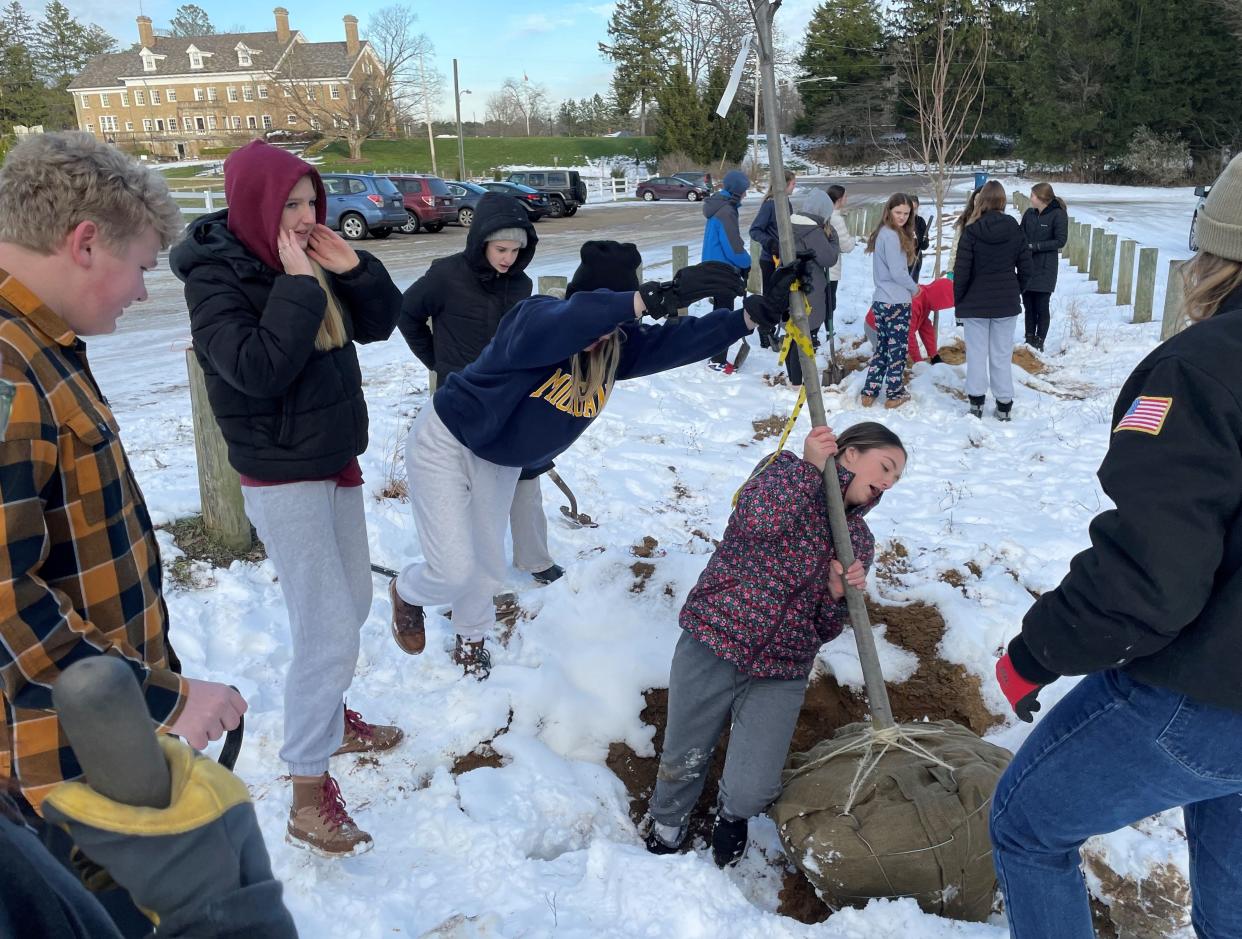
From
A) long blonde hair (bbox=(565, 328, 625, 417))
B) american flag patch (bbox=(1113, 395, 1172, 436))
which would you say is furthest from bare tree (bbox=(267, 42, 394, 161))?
american flag patch (bbox=(1113, 395, 1172, 436))

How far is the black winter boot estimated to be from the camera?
116 inches

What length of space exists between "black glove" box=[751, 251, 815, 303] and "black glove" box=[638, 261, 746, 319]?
0.34 feet

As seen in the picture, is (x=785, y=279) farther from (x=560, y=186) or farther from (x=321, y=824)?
(x=560, y=186)

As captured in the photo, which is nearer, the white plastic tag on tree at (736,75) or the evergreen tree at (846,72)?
the white plastic tag on tree at (736,75)

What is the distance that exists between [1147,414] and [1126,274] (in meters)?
10.9

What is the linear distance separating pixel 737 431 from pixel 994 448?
6.52 feet

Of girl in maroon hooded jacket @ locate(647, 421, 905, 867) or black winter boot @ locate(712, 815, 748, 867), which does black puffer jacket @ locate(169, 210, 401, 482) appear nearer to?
girl in maroon hooded jacket @ locate(647, 421, 905, 867)

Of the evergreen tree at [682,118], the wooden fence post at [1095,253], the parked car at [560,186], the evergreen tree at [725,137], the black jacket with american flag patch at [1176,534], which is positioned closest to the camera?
the black jacket with american flag patch at [1176,534]

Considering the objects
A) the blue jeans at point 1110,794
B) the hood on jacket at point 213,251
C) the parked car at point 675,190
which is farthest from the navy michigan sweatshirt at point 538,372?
the parked car at point 675,190

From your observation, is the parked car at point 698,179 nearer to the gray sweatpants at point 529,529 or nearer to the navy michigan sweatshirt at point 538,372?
the gray sweatpants at point 529,529

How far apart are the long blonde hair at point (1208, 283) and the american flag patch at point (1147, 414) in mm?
289

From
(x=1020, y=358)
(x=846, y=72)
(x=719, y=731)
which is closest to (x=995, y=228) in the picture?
(x=1020, y=358)

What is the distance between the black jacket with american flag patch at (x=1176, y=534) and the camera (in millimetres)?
1521

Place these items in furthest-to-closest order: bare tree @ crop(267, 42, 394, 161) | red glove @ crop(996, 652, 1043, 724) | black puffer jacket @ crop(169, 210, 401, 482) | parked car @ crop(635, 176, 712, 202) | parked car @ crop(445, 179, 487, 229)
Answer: bare tree @ crop(267, 42, 394, 161), parked car @ crop(635, 176, 712, 202), parked car @ crop(445, 179, 487, 229), black puffer jacket @ crop(169, 210, 401, 482), red glove @ crop(996, 652, 1043, 724)
